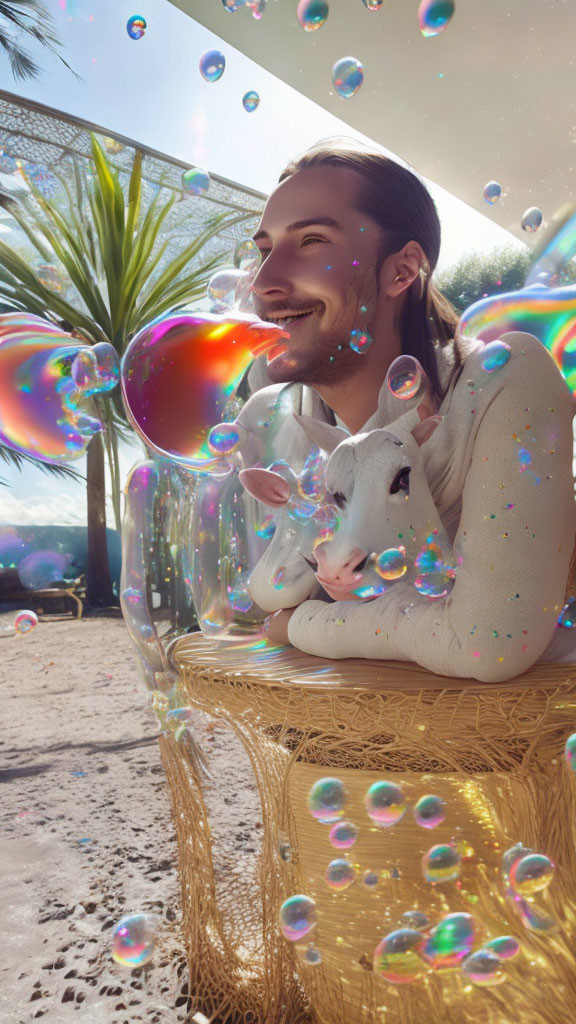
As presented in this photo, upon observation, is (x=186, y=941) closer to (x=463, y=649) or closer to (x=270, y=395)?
(x=463, y=649)

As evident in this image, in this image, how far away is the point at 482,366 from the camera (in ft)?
2.60

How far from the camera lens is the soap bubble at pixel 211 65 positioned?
0.98 m

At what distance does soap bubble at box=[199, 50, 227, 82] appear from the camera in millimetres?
978

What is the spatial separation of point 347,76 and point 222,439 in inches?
19.0

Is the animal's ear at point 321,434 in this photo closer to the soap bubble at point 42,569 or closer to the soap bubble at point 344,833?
the soap bubble at point 344,833

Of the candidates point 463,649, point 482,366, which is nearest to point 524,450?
point 482,366

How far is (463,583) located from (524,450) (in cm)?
15

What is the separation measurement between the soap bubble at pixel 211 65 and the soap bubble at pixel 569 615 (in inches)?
31.7

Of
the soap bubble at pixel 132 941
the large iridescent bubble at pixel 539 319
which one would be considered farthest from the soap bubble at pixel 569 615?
the soap bubble at pixel 132 941

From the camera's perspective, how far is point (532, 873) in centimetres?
67

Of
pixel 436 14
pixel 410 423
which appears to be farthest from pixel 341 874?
pixel 436 14

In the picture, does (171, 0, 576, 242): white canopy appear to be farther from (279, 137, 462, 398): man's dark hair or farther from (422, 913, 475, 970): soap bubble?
(422, 913, 475, 970): soap bubble

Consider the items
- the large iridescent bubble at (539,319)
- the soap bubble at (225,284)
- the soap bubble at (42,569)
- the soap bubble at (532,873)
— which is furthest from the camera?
the soap bubble at (42,569)

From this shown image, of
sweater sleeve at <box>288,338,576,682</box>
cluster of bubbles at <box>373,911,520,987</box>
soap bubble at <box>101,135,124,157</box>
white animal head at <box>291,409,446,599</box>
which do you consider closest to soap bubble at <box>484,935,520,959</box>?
cluster of bubbles at <box>373,911,520,987</box>
